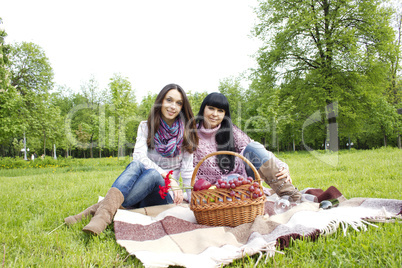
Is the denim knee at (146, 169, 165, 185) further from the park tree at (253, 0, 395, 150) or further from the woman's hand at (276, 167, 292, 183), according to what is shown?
the park tree at (253, 0, 395, 150)

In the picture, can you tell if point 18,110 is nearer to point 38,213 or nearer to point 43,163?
point 43,163

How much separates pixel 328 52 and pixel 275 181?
13340mm

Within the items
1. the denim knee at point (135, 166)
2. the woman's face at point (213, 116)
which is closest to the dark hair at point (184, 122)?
the woman's face at point (213, 116)

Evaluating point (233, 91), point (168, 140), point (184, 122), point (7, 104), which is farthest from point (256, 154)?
point (233, 91)

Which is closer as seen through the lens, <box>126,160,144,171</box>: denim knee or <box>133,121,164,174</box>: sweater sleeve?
<box>126,160,144,171</box>: denim knee

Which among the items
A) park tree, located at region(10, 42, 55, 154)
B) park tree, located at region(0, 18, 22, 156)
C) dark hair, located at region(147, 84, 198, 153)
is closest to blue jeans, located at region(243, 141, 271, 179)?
dark hair, located at region(147, 84, 198, 153)

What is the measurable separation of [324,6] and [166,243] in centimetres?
1685

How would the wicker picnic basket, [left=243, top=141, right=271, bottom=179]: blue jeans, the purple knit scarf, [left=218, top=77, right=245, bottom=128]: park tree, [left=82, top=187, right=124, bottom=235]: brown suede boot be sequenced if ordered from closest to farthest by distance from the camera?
1. [left=82, top=187, right=124, bottom=235]: brown suede boot
2. the wicker picnic basket
3. [left=243, top=141, right=271, bottom=179]: blue jeans
4. the purple knit scarf
5. [left=218, top=77, right=245, bottom=128]: park tree

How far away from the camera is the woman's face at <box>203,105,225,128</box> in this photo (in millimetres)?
3271

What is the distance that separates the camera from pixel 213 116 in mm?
3293

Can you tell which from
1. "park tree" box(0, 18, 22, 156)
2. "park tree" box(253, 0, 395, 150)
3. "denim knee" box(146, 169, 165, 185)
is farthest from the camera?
"park tree" box(253, 0, 395, 150)

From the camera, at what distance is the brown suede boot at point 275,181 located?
297 cm

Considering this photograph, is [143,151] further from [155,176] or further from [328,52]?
[328,52]

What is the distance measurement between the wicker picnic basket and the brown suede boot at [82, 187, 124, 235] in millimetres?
740
